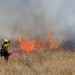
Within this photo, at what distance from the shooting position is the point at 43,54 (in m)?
18.0

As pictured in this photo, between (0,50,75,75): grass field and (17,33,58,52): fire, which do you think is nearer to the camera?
(0,50,75,75): grass field

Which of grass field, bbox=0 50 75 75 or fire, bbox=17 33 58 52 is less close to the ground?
fire, bbox=17 33 58 52

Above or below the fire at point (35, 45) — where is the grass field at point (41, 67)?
below

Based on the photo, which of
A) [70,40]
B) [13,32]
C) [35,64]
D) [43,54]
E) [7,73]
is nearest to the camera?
[7,73]

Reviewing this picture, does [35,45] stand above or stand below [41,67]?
above

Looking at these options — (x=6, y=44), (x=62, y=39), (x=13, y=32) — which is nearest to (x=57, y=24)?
(x=62, y=39)

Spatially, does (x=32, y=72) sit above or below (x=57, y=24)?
below

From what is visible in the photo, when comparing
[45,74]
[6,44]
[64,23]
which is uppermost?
[64,23]

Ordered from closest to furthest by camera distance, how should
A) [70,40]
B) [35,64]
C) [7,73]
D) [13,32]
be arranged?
[7,73], [35,64], [70,40], [13,32]

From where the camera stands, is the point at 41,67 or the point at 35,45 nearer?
the point at 41,67

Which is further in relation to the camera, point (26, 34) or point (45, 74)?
point (26, 34)

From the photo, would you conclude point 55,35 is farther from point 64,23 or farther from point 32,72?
point 32,72

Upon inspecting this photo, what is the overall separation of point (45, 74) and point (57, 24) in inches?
1049

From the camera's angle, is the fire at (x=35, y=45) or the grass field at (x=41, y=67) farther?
the fire at (x=35, y=45)
